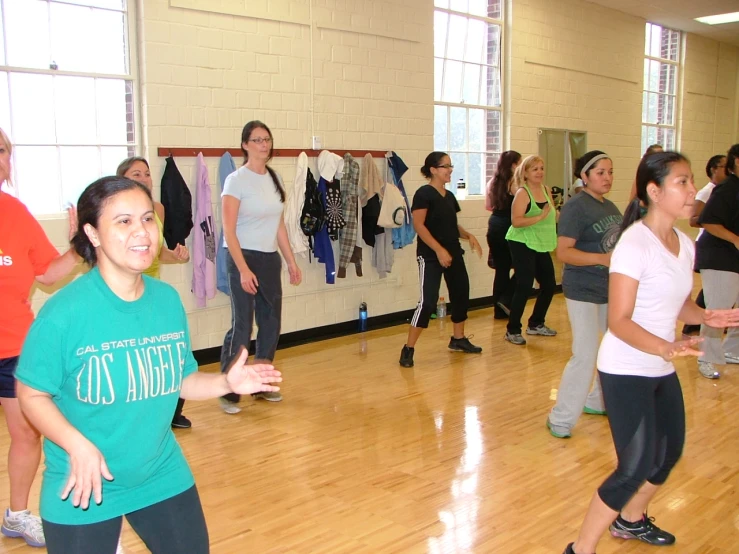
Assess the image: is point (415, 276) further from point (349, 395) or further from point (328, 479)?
point (328, 479)

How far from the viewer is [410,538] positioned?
9.69 ft

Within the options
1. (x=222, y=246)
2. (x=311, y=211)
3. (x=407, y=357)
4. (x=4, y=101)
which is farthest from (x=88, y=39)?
(x=407, y=357)

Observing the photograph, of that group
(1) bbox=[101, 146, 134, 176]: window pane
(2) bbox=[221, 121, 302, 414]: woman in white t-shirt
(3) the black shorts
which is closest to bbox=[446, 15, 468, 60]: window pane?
(1) bbox=[101, 146, 134, 176]: window pane

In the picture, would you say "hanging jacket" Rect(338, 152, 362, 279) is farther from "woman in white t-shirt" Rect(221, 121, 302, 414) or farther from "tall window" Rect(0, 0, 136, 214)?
"woman in white t-shirt" Rect(221, 121, 302, 414)

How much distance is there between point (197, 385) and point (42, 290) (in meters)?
3.79

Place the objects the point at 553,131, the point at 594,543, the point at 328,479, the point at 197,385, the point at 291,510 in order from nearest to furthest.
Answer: the point at 197,385 < the point at 594,543 < the point at 291,510 < the point at 328,479 < the point at 553,131

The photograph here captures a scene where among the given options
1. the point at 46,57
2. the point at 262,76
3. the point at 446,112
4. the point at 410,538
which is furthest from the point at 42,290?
the point at 446,112

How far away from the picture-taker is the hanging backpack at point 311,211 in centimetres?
641

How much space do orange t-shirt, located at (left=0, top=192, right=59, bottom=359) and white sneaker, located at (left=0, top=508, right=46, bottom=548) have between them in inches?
27.5

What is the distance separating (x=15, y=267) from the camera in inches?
108

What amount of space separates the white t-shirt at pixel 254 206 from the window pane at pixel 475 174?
14.3ft

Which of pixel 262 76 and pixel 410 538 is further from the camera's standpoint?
pixel 262 76

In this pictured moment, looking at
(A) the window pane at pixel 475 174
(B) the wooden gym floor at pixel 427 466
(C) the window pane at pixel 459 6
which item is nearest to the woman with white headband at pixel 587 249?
(B) the wooden gym floor at pixel 427 466

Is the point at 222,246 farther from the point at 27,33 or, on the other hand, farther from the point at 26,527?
the point at 26,527
